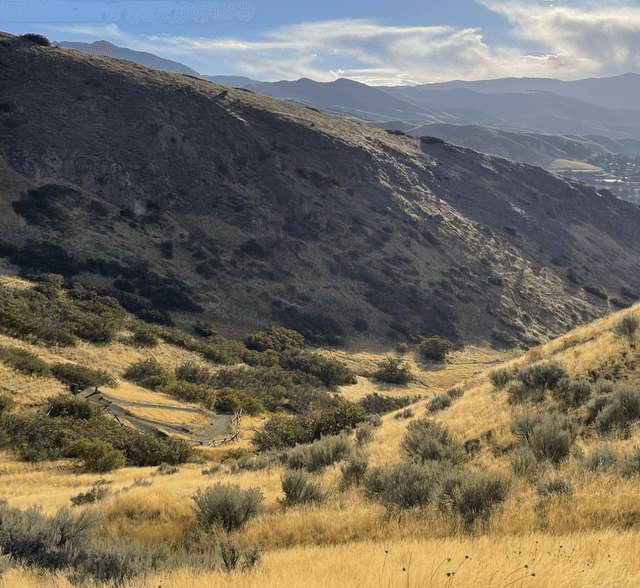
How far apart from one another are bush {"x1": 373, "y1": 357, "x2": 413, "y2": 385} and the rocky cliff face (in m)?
7.93

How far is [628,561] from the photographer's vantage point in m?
4.26

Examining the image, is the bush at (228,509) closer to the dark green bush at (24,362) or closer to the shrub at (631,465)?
the shrub at (631,465)

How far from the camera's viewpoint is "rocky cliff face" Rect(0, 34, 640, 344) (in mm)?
46375

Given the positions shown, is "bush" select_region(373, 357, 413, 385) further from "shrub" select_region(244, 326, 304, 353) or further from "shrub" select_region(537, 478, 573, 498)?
"shrub" select_region(537, 478, 573, 498)

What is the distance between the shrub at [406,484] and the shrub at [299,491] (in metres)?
0.87

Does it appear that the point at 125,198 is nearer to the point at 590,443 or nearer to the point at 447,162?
the point at 590,443

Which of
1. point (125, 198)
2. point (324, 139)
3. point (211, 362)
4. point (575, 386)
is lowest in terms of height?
point (211, 362)

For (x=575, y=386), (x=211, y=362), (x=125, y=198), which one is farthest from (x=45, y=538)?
(x=125, y=198)

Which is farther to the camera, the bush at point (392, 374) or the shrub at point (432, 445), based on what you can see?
the bush at point (392, 374)

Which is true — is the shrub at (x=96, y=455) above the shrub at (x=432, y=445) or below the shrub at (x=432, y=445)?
below

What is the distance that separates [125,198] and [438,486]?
53.2 m

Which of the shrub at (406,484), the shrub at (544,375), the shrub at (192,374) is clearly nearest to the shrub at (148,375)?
the shrub at (192,374)

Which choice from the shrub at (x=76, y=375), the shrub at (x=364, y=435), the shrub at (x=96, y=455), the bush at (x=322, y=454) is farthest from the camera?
the shrub at (x=76, y=375)

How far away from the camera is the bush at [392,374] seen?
127ft
